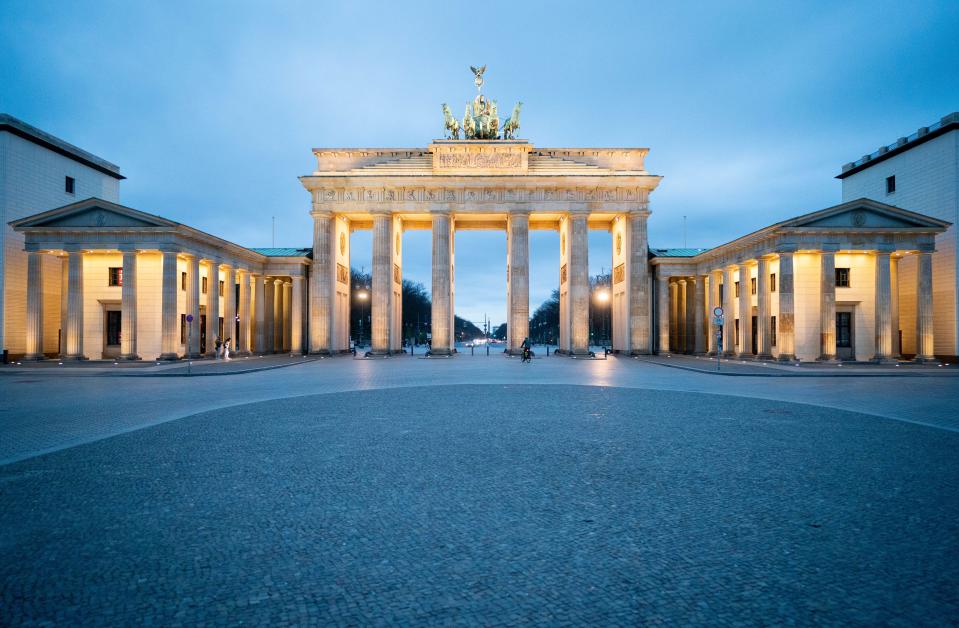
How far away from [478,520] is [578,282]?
134 feet

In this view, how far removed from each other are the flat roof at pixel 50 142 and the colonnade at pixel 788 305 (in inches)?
1971

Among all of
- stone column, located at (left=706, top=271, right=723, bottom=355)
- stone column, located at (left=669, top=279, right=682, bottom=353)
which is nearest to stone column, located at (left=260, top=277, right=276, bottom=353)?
stone column, located at (left=669, top=279, right=682, bottom=353)

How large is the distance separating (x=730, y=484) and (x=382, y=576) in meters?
4.75

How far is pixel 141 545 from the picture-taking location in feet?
15.5

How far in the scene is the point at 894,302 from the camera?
35.5 m

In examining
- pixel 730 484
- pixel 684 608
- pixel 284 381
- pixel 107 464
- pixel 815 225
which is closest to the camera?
pixel 684 608

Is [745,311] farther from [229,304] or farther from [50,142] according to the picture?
[50,142]

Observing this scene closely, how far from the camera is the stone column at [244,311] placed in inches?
1767

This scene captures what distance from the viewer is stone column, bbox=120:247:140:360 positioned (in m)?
35.1

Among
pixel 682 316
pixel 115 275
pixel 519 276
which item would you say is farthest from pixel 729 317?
pixel 115 275

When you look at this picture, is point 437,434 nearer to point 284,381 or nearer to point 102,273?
point 284,381

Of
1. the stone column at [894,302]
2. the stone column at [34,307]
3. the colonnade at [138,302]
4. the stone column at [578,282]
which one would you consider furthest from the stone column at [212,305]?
the stone column at [894,302]

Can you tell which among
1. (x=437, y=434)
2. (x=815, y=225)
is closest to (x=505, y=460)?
(x=437, y=434)

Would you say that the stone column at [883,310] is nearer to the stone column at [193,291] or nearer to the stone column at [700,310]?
the stone column at [700,310]
